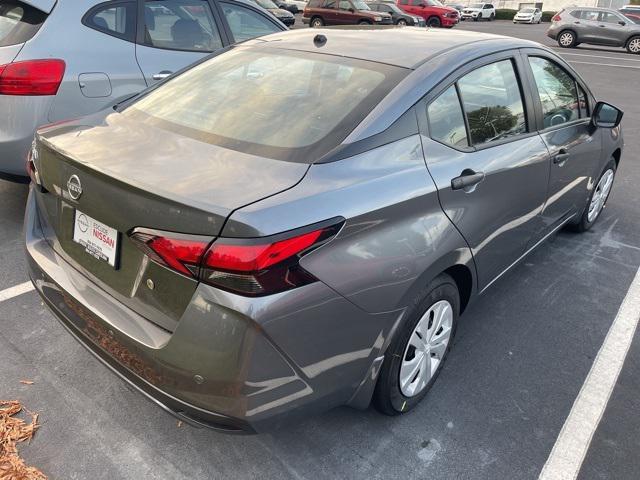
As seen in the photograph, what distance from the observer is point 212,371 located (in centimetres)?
173

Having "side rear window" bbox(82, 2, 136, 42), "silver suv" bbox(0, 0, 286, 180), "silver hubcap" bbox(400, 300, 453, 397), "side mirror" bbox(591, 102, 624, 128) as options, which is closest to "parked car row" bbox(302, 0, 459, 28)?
"silver suv" bbox(0, 0, 286, 180)

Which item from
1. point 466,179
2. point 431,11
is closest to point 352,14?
point 431,11

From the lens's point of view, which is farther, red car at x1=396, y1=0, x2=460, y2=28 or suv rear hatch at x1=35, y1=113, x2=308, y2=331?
red car at x1=396, y1=0, x2=460, y2=28

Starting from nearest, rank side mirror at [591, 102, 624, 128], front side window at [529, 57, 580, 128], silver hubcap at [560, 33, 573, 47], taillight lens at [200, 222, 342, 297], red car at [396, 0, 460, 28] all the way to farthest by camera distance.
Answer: taillight lens at [200, 222, 342, 297]
front side window at [529, 57, 580, 128]
side mirror at [591, 102, 624, 128]
silver hubcap at [560, 33, 573, 47]
red car at [396, 0, 460, 28]

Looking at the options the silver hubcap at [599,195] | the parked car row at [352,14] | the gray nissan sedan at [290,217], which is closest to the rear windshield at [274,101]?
the gray nissan sedan at [290,217]

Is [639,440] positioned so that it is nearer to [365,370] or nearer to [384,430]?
[384,430]

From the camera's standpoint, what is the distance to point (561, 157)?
3.28 meters

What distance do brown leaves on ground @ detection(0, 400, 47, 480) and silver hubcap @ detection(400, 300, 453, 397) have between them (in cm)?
148

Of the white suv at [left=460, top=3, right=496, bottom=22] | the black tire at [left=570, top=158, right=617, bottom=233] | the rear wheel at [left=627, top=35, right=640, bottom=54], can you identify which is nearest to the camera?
the black tire at [left=570, top=158, right=617, bottom=233]

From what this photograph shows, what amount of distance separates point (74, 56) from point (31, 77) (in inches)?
14.0

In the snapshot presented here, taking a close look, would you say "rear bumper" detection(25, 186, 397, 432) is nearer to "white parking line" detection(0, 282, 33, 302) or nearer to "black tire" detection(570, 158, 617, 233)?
"white parking line" detection(0, 282, 33, 302)

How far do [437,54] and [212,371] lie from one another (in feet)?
5.64

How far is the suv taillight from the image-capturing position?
5.38 ft

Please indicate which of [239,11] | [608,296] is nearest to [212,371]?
[608,296]
